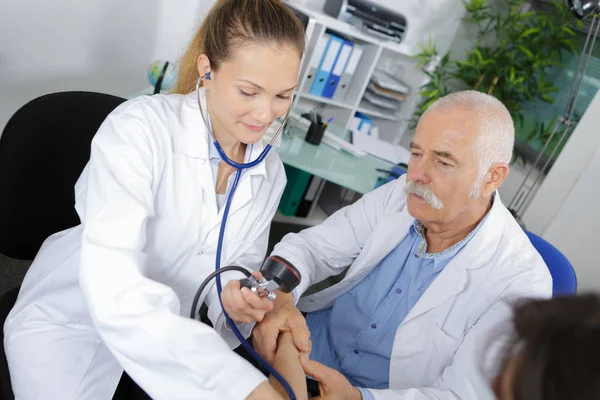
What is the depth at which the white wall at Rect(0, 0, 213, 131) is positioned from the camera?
1.74 m

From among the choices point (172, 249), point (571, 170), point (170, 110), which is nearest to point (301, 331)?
point (172, 249)

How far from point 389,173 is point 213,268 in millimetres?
1264

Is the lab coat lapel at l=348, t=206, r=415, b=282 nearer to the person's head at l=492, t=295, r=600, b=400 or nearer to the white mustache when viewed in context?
the white mustache

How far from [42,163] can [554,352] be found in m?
1.13

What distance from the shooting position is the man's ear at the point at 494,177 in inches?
46.6

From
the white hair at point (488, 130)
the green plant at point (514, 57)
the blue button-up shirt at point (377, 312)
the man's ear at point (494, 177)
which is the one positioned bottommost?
the blue button-up shirt at point (377, 312)

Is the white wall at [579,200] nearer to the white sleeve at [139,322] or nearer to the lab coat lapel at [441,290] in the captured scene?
the lab coat lapel at [441,290]

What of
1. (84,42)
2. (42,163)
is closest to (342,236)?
(42,163)

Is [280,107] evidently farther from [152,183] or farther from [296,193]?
[296,193]

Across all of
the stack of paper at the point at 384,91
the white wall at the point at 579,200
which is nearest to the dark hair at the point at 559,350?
the white wall at the point at 579,200

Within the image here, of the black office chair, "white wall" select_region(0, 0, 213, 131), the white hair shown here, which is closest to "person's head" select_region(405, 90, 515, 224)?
the white hair

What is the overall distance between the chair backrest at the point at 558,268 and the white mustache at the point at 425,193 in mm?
381

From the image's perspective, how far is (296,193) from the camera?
291 cm

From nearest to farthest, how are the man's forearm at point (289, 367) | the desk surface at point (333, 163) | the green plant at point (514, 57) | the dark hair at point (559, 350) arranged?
the dark hair at point (559, 350)
the man's forearm at point (289, 367)
the desk surface at point (333, 163)
the green plant at point (514, 57)
